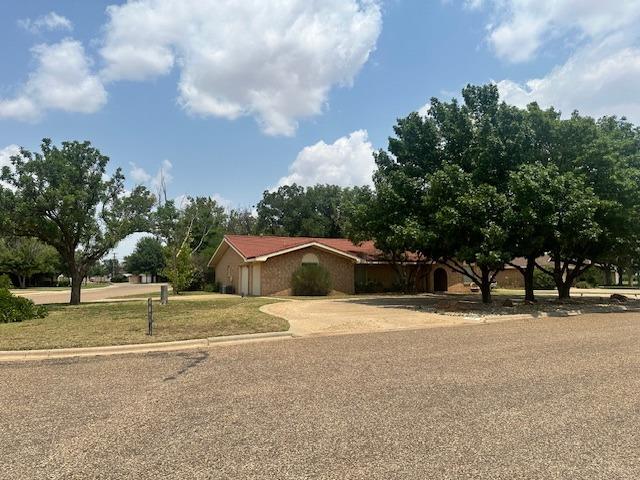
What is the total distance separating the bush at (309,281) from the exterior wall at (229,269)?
441 centimetres

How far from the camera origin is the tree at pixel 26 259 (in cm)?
5841

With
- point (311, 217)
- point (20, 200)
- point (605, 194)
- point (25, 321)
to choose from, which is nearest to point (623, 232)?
point (605, 194)

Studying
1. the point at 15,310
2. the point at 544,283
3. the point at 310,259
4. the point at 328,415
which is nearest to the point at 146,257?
the point at 310,259

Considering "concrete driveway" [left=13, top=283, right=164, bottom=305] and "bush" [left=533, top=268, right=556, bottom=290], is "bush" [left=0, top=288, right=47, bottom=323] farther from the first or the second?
"bush" [left=533, top=268, right=556, bottom=290]

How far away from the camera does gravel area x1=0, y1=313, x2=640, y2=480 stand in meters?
4.07

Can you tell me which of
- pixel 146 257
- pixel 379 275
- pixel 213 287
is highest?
pixel 146 257

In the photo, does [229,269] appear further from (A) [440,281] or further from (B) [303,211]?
(B) [303,211]

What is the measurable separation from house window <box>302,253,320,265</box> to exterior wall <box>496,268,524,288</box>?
19.6 m

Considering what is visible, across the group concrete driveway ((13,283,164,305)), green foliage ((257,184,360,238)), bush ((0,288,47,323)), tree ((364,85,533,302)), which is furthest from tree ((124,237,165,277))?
bush ((0,288,47,323))

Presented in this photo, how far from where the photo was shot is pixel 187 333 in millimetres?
11805

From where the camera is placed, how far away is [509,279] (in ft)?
142

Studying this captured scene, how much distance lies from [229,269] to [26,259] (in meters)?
37.2

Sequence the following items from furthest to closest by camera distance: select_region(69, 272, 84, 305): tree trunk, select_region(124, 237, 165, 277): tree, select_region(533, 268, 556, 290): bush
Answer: select_region(124, 237, 165, 277): tree < select_region(533, 268, 556, 290): bush < select_region(69, 272, 84, 305): tree trunk

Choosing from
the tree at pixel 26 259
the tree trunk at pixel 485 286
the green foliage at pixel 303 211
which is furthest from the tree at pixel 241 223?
the tree trunk at pixel 485 286
